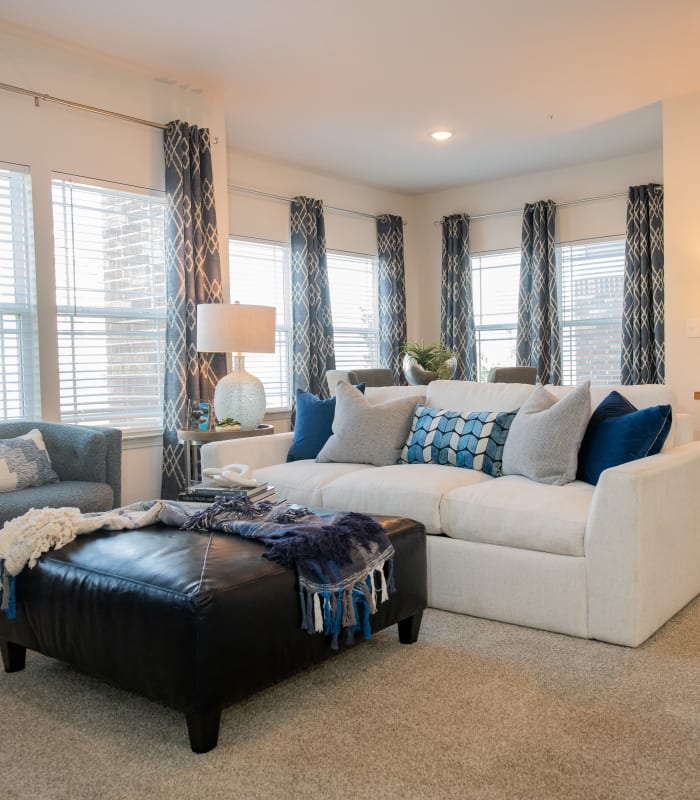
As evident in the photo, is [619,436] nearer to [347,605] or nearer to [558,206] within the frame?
[347,605]

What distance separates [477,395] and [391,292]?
13.3 feet

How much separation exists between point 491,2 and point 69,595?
339cm

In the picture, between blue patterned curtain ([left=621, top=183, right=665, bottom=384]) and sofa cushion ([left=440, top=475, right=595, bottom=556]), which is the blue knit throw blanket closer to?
sofa cushion ([left=440, top=475, right=595, bottom=556])

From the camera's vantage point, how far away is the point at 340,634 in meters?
2.34

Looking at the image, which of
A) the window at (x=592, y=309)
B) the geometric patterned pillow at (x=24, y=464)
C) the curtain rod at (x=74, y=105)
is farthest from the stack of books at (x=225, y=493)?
the window at (x=592, y=309)

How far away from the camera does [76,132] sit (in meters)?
4.48

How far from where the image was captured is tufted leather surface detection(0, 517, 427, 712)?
1.92m

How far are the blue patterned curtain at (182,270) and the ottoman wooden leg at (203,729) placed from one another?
3.10 meters

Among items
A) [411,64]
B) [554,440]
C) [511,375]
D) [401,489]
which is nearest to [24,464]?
[401,489]

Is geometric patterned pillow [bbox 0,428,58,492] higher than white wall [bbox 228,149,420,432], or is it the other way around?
white wall [bbox 228,149,420,432]

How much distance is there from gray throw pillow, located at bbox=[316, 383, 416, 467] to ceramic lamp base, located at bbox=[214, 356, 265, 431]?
868mm

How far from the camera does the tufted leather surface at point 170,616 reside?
1923mm

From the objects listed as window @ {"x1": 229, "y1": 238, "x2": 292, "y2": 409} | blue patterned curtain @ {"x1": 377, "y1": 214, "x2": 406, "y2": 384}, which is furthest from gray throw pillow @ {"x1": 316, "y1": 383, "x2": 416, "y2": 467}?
blue patterned curtain @ {"x1": 377, "y1": 214, "x2": 406, "y2": 384}

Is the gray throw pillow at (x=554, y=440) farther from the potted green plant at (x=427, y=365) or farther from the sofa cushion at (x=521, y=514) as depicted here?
the potted green plant at (x=427, y=365)
